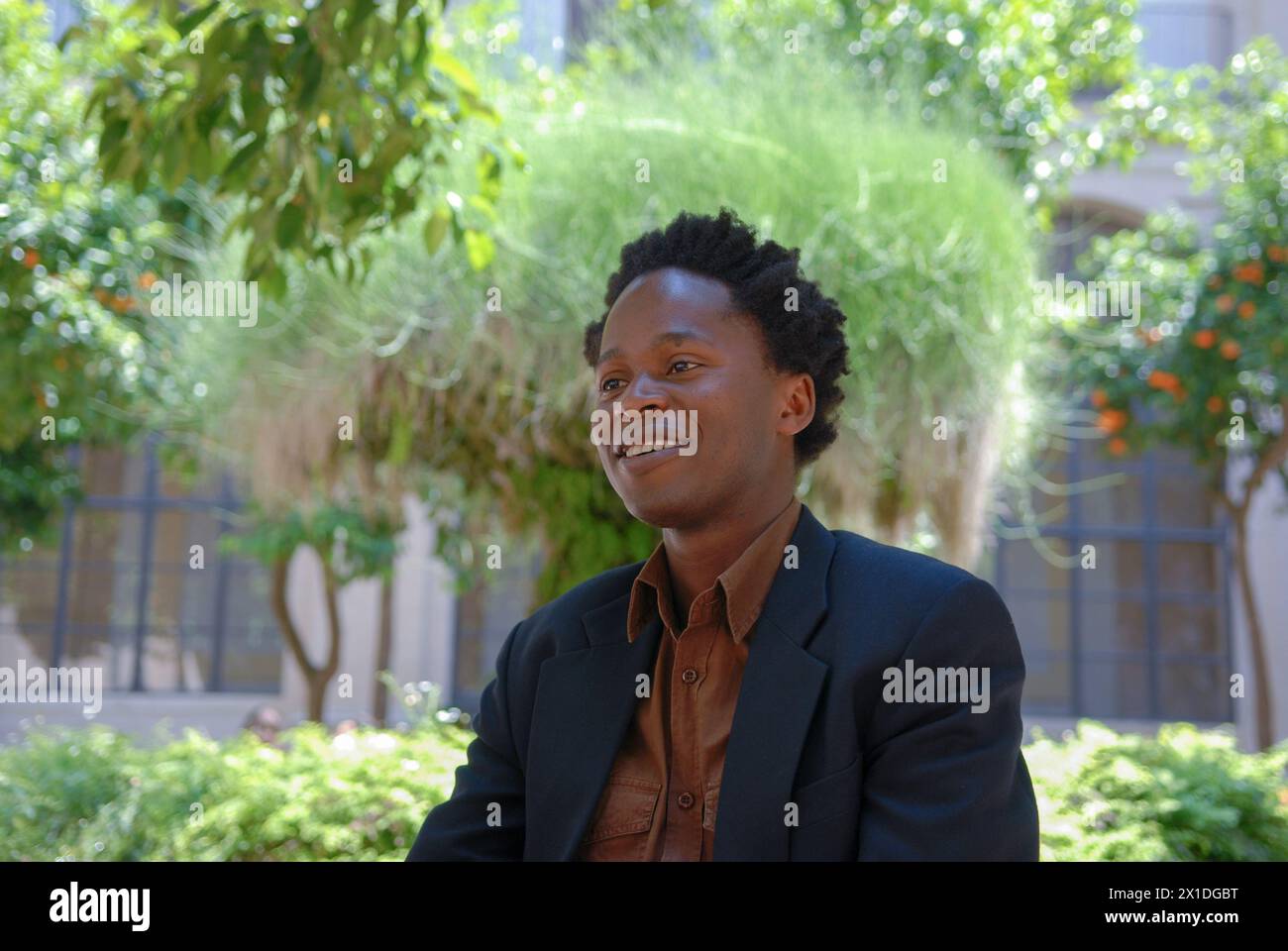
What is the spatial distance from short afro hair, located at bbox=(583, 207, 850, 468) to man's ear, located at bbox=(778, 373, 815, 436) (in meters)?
0.02

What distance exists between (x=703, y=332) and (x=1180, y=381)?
24.6ft

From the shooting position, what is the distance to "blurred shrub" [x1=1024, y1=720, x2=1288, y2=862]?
451 centimetres

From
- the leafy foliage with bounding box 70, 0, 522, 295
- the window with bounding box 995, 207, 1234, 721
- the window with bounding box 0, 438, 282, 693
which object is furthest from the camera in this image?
the window with bounding box 0, 438, 282, 693

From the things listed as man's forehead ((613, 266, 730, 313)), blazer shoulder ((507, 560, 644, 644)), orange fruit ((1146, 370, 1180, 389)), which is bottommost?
blazer shoulder ((507, 560, 644, 644))

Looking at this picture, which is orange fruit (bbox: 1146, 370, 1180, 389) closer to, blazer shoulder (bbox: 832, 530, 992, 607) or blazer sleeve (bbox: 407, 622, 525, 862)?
blazer shoulder (bbox: 832, 530, 992, 607)

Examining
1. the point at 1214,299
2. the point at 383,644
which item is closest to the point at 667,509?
the point at 1214,299

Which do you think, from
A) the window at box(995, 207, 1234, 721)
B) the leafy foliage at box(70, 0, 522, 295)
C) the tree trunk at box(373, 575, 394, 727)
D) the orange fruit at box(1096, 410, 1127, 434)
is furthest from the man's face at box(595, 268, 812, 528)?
the window at box(995, 207, 1234, 721)

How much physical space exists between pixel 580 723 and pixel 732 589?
28 cm

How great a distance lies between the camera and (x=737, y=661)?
1743mm

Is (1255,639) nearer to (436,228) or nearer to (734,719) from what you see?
(436,228)

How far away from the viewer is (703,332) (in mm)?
1732
